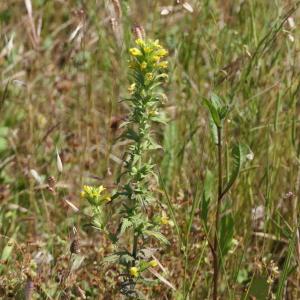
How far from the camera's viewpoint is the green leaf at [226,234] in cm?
199

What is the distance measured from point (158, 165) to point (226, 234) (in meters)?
0.50

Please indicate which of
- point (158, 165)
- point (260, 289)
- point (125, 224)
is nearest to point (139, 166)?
point (125, 224)

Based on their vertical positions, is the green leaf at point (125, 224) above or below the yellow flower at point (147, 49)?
below

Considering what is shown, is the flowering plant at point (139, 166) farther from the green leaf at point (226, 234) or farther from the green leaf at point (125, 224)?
the green leaf at point (226, 234)

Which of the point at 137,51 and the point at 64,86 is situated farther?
the point at 64,86

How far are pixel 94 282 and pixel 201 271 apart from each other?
1.05 ft

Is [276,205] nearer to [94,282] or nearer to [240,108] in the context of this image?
[240,108]

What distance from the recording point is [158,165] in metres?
2.43

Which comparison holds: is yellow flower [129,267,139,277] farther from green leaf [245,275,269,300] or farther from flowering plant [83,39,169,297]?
green leaf [245,275,269,300]

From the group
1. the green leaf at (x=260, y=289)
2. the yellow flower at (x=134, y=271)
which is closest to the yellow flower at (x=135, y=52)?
the yellow flower at (x=134, y=271)

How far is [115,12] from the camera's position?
2189 millimetres

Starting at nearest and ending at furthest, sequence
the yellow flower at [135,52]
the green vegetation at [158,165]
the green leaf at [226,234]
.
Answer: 1. the yellow flower at [135,52]
2. the green vegetation at [158,165]
3. the green leaf at [226,234]

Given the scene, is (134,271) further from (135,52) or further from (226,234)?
(135,52)

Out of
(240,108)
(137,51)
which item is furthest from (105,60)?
(137,51)
